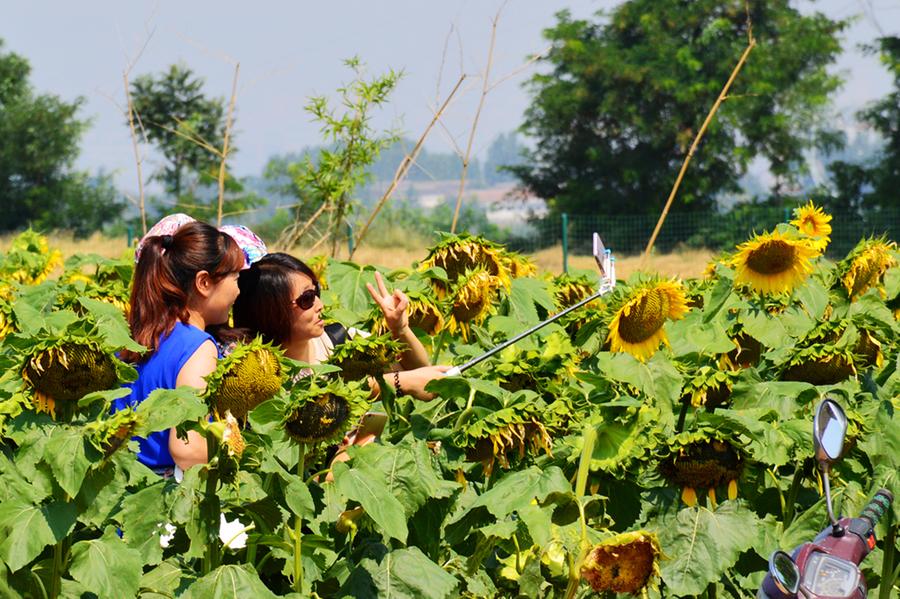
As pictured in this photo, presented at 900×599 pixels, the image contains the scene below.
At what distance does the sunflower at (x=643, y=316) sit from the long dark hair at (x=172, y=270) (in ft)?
2.73

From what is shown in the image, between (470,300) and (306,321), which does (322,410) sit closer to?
(470,300)

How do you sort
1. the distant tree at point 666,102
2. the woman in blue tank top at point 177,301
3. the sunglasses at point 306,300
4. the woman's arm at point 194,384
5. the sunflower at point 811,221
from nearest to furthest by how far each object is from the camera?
the woman's arm at point 194,384, the woman in blue tank top at point 177,301, the sunglasses at point 306,300, the sunflower at point 811,221, the distant tree at point 666,102

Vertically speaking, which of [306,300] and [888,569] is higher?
[306,300]

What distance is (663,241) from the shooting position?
24688mm

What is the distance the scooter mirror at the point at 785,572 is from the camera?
1.81 metres

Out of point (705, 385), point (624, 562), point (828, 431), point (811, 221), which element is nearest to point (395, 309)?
point (705, 385)

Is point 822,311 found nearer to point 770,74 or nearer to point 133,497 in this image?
point 133,497

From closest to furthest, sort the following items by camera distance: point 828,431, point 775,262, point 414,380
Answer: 1. point 828,431
2. point 414,380
3. point 775,262

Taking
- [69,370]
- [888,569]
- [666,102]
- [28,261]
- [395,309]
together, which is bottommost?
[666,102]

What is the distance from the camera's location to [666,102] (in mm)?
32344

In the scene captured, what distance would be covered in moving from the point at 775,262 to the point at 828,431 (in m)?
1.35

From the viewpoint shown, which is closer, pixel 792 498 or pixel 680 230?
pixel 792 498

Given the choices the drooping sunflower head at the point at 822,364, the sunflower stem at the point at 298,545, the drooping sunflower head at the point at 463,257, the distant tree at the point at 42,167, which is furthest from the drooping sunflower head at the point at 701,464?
the distant tree at the point at 42,167

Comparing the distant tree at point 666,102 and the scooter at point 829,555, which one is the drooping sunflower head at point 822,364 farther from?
the distant tree at point 666,102
